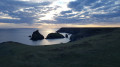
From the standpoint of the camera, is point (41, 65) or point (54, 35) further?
point (54, 35)

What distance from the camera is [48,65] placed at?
516 inches

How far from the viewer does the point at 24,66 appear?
12.8 metres

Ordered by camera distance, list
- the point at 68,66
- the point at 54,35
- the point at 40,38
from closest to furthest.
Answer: the point at 68,66 < the point at 40,38 < the point at 54,35

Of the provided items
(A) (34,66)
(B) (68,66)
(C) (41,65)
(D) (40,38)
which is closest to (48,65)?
(C) (41,65)

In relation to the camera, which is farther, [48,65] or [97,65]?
[48,65]

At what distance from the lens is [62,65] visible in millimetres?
12961

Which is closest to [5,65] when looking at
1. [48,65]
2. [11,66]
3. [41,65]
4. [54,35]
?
[11,66]

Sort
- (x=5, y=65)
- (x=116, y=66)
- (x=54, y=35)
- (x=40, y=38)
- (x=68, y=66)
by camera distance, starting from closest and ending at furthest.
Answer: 1. (x=116, y=66)
2. (x=68, y=66)
3. (x=5, y=65)
4. (x=40, y=38)
5. (x=54, y=35)

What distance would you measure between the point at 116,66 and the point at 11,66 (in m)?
14.2

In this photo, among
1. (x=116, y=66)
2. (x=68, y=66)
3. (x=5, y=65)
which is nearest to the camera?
(x=116, y=66)

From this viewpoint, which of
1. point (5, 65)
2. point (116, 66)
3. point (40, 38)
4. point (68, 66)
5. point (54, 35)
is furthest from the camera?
point (54, 35)

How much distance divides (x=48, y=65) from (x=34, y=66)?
1.94 m

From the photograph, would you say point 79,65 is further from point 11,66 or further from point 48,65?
point 11,66

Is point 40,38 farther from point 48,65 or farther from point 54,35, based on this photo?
point 48,65
